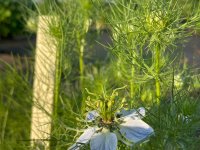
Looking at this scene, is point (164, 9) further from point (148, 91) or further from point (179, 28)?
point (148, 91)

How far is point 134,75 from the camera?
39.3 inches

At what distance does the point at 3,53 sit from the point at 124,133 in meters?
6.22

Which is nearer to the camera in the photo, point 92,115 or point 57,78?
point 92,115

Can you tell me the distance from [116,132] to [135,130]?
0.14 ft

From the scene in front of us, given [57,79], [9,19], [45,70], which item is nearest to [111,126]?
[57,79]

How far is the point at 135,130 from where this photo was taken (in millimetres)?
726

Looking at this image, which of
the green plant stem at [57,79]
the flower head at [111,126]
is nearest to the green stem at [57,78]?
the green plant stem at [57,79]

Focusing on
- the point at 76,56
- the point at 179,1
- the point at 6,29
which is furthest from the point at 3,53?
the point at 179,1

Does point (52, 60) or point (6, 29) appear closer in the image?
point (52, 60)

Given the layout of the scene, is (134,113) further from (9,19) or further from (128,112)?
(9,19)

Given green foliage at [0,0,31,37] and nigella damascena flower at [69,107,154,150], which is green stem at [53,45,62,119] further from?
green foliage at [0,0,31,37]

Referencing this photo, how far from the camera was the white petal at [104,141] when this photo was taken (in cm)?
71

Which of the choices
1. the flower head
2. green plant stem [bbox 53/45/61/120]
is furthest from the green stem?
the flower head

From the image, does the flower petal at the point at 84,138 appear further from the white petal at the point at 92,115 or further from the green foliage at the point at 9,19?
the green foliage at the point at 9,19
